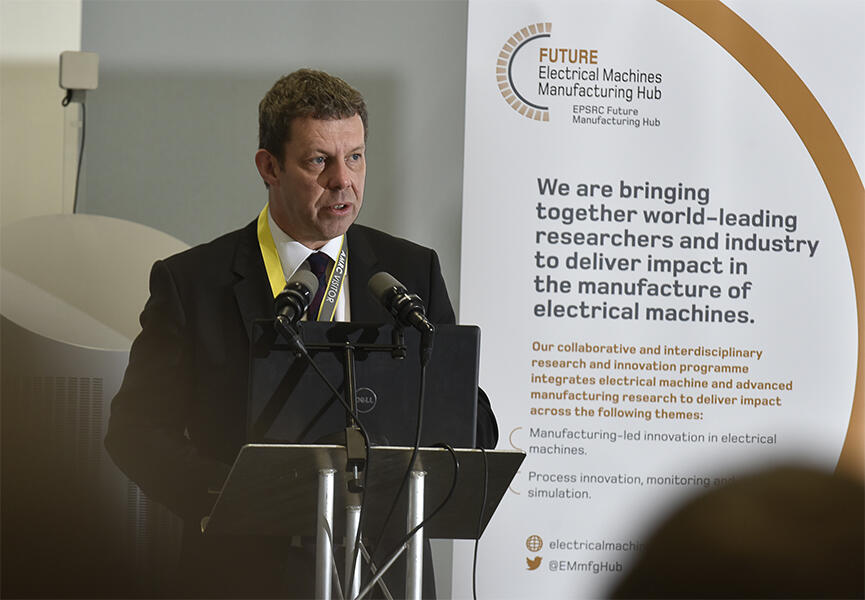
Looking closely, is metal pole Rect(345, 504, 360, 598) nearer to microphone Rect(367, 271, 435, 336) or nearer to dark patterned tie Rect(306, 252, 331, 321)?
microphone Rect(367, 271, 435, 336)

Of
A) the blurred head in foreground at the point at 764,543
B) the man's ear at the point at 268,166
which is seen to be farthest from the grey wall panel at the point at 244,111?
the blurred head in foreground at the point at 764,543

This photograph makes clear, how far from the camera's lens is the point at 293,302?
1.91 m

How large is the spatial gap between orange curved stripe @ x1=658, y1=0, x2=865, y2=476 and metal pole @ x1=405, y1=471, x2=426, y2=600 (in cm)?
256

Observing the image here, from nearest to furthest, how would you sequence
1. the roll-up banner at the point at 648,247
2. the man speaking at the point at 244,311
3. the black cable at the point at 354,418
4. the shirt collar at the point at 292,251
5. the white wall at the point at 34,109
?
the black cable at the point at 354,418 → the man speaking at the point at 244,311 → the shirt collar at the point at 292,251 → the roll-up banner at the point at 648,247 → the white wall at the point at 34,109

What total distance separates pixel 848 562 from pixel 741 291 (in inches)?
131

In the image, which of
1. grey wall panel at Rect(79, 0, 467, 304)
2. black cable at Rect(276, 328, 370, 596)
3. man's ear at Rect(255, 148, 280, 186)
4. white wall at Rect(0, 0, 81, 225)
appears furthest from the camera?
grey wall panel at Rect(79, 0, 467, 304)

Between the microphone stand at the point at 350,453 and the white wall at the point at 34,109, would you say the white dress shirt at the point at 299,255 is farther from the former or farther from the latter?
the white wall at the point at 34,109

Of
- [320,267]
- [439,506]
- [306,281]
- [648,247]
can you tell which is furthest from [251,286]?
[648,247]

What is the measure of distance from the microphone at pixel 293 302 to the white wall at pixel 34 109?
254cm

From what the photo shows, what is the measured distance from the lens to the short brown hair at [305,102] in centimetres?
265

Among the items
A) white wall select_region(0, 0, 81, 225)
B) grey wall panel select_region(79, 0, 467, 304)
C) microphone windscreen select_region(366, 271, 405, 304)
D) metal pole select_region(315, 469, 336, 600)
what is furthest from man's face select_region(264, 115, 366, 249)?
white wall select_region(0, 0, 81, 225)

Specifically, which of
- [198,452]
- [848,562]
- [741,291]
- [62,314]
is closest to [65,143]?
[62,314]

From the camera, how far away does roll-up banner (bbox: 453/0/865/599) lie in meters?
3.81

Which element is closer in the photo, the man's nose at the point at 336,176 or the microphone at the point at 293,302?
the microphone at the point at 293,302
